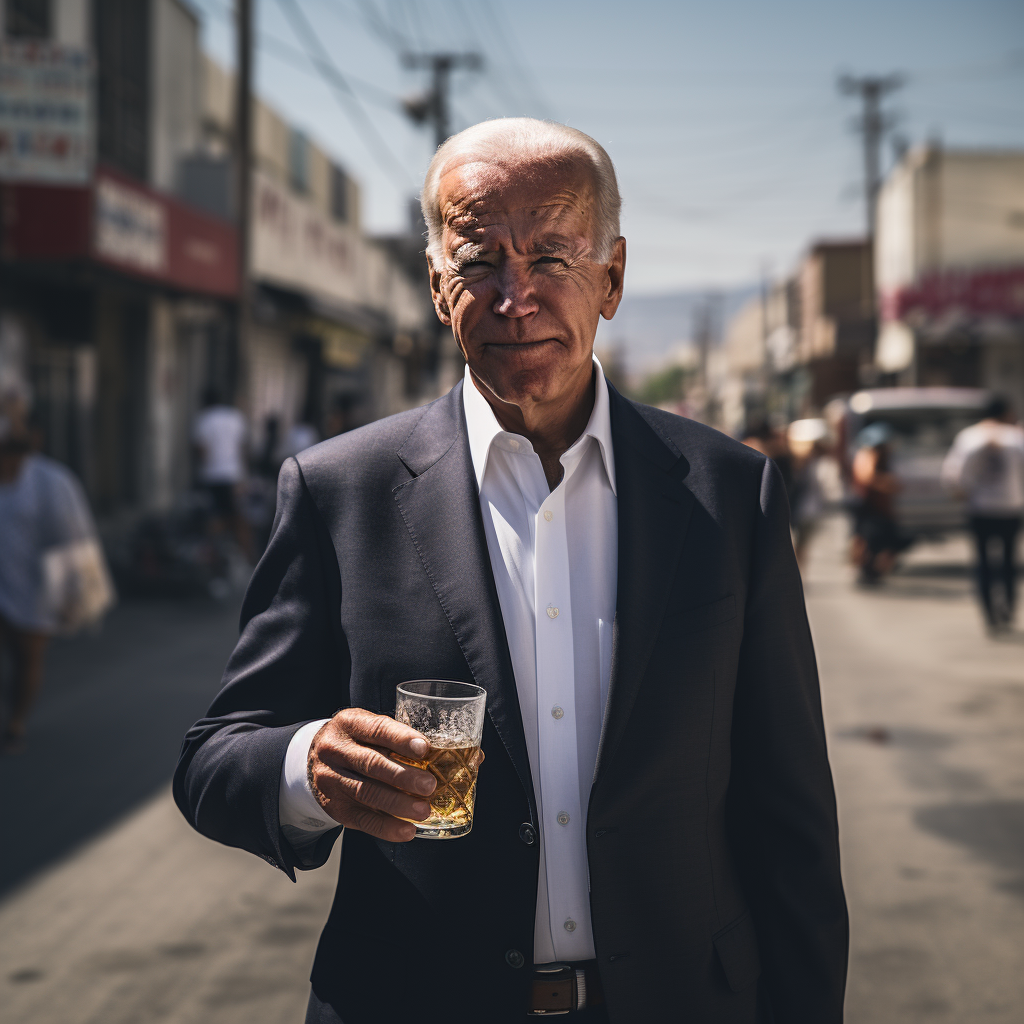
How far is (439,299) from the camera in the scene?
6.33 feet

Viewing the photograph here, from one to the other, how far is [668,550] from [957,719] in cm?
637

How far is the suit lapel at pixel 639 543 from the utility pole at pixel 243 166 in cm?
1405

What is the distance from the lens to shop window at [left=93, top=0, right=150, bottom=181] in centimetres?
1702

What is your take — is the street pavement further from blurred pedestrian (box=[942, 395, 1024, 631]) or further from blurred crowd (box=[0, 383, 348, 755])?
blurred pedestrian (box=[942, 395, 1024, 631])

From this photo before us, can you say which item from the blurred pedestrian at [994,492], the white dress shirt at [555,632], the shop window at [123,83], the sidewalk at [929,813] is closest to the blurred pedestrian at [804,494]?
the sidewalk at [929,813]

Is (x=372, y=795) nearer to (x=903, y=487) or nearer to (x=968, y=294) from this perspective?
(x=903, y=487)

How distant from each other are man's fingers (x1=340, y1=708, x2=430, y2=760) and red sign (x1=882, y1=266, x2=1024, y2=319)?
34722 mm

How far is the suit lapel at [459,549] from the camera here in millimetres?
1710

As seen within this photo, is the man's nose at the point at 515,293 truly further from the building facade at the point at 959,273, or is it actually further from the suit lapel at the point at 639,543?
the building facade at the point at 959,273

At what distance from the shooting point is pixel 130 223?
12.9 metres

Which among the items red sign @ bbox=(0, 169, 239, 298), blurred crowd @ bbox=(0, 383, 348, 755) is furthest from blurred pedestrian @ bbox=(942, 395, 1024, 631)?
red sign @ bbox=(0, 169, 239, 298)

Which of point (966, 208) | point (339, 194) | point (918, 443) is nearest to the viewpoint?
point (918, 443)

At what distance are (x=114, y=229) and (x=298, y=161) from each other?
52.5 ft

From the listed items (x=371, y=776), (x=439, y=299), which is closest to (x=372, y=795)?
(x=371, y=776)
